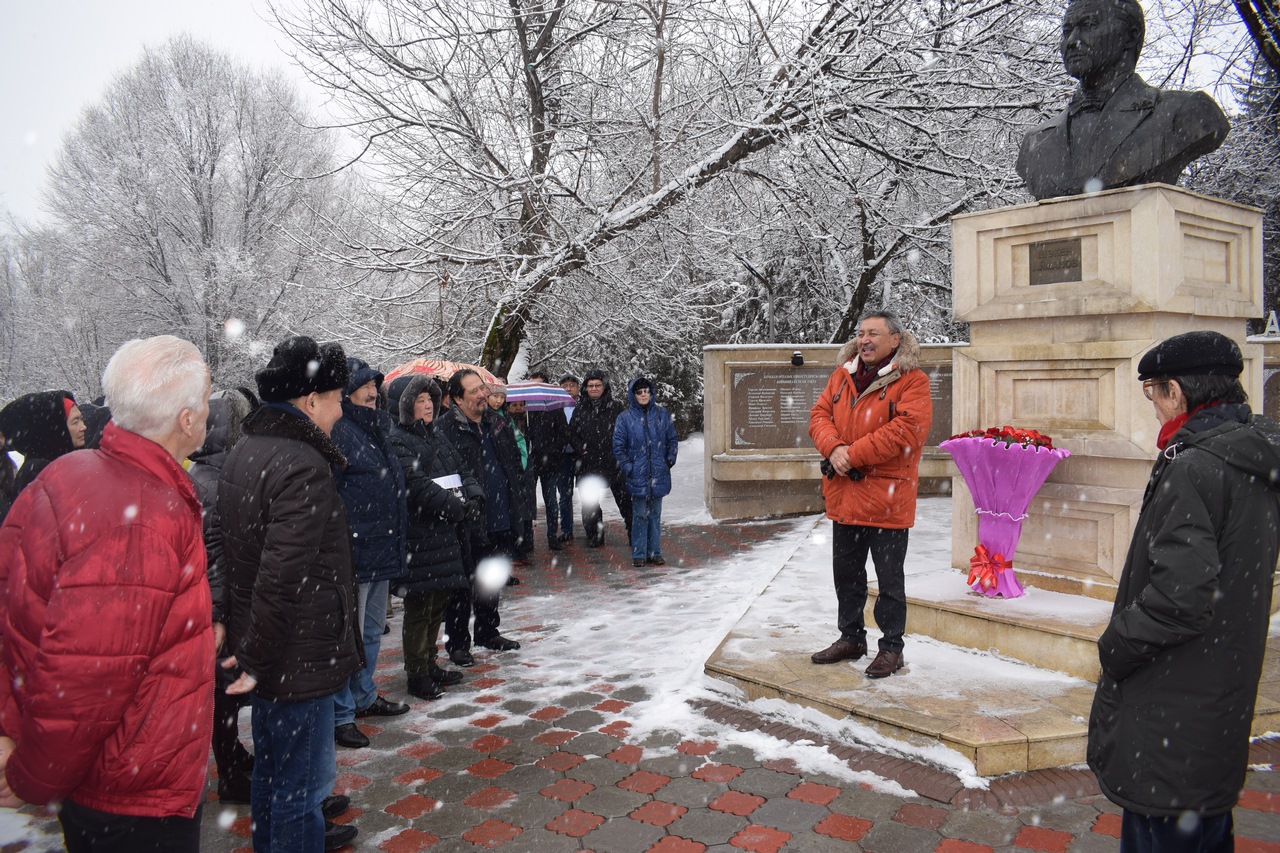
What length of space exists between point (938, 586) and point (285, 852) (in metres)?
4.32

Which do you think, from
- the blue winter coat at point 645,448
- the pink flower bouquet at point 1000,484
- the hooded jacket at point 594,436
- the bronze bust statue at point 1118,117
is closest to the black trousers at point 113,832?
the pink flower bouquet at point 1000,484

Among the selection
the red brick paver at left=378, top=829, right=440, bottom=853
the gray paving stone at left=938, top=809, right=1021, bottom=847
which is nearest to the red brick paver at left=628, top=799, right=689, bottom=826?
the red brick paver at left=378, top=829, right=440, bottom=853

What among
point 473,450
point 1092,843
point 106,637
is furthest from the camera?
point 473,450

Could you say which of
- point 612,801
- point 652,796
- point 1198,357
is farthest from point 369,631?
point 1198,357

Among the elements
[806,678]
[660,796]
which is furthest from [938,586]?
[660,796]

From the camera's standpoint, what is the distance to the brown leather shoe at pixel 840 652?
4.96 meters

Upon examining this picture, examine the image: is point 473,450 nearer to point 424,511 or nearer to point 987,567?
point 424,511

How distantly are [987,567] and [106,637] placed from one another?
4847mm

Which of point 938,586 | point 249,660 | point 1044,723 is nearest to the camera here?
point 249,660

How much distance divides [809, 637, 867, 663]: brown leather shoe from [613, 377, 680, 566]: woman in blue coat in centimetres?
420

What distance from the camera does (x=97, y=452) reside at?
2117mm

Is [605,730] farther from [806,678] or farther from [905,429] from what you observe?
[905,429]

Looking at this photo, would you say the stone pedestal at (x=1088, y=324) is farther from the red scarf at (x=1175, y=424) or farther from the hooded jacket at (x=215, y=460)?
the hooded jacket at (x=215, y=460)

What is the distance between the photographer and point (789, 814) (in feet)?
11.7
